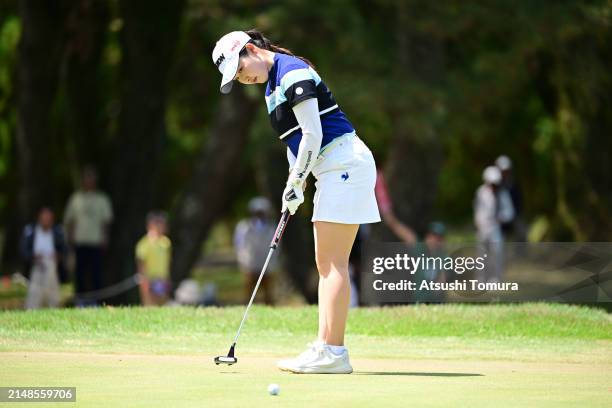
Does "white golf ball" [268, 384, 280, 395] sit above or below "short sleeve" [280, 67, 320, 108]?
below

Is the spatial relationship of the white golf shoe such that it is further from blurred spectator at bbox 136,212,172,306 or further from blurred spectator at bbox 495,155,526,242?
blurred spectator at bbox 495,155,526,242

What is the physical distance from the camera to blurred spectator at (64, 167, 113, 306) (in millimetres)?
19562

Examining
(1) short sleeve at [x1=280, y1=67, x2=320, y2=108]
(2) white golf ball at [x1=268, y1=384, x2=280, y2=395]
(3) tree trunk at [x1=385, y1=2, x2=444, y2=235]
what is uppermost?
(3) tree trunk at [x1=385, y1=2, x2=444, y2=235]

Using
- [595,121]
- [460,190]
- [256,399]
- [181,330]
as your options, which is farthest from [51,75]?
[460,190]

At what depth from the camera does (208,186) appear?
25094 mm

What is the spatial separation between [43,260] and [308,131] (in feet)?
34.5

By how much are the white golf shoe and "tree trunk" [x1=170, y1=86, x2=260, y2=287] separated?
54.0 feet

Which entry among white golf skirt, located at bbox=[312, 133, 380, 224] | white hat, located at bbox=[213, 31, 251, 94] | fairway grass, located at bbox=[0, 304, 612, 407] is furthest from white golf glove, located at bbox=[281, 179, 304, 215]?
fairway grass, located at bbox=[0, 304, 612, 407]

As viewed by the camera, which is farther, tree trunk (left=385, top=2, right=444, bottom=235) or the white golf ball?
tree trunk (left=385, top=2, right=444, bottom=235)

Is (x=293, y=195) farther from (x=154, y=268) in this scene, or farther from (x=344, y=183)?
(x=154, y=268)

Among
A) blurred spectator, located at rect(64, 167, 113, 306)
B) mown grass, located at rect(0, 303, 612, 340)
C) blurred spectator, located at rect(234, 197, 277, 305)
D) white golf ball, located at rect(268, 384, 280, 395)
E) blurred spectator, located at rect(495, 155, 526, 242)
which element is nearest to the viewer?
white golf ball, located at rect(268, 384, 280, 395)

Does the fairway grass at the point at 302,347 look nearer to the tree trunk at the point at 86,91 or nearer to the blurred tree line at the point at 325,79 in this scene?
the blurred tree line at the point at 325,79

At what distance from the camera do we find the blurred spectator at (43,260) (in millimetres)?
17562

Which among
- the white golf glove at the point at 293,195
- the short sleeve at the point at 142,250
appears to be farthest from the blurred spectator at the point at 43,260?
the white golf glove at the point at 293,195
